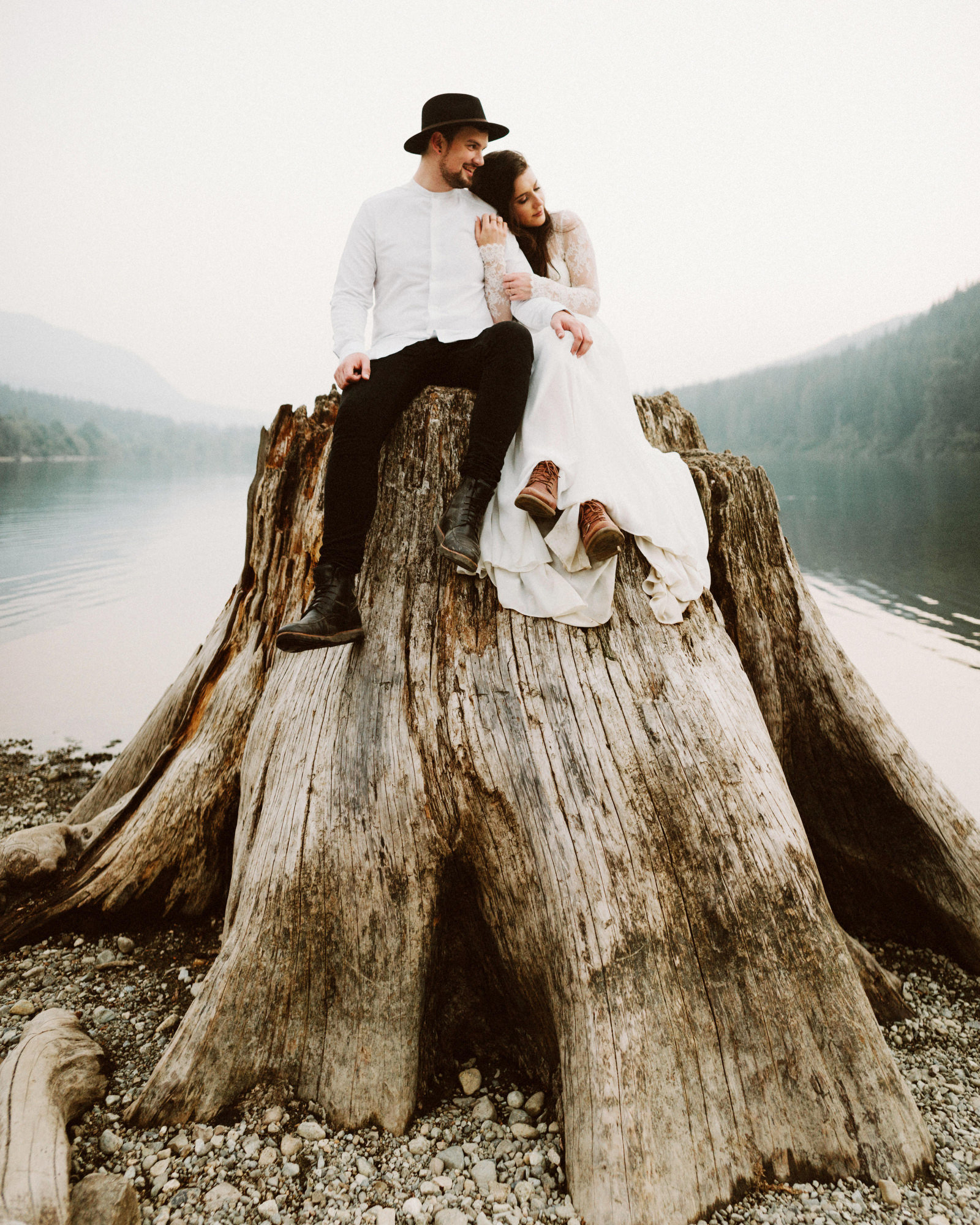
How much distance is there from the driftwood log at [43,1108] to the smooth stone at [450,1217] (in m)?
1.09

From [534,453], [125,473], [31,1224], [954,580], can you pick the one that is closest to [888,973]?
[534,453]

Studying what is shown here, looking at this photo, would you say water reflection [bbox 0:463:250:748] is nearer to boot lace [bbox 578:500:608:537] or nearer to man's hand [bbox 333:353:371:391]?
man's hand [bbox 333:353:371:391]

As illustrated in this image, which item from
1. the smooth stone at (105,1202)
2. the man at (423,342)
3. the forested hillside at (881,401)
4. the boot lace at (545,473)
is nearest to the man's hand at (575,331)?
the man at (423,342)

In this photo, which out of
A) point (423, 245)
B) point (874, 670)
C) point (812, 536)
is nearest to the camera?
point (423, 245)

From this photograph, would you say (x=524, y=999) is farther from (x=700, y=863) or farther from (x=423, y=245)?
(x=423, y=245)

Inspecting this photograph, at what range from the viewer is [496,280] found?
12.3 ft

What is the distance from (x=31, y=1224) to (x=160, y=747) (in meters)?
3.52

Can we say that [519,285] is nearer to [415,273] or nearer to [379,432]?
[415,273]

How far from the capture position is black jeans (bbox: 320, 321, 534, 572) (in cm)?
321

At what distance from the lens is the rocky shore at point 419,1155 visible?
225 cm

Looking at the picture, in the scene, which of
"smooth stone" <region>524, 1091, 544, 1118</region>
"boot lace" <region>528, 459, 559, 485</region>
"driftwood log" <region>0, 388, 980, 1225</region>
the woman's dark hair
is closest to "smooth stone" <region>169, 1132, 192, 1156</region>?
"driftwood log" <region>0, 388, 980, 1225</region>

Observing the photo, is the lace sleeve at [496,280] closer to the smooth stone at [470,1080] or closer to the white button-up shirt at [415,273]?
the white button-up shirt at [415,273]

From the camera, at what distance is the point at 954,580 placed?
17438 millimetres

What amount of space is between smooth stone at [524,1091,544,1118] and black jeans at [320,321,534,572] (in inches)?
88.4
